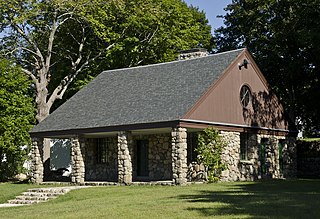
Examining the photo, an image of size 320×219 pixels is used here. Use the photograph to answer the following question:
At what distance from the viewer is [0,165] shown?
3148 centimetres

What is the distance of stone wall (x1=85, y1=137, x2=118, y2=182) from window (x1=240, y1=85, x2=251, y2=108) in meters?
6.38

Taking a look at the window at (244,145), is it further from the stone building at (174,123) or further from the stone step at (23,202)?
the stone step at (23,202)

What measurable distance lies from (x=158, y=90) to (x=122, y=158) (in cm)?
361

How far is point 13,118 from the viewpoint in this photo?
1194 inches

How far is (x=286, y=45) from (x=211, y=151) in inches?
480

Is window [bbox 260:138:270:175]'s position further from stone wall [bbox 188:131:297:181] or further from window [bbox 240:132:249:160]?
window [bbox 240:132:249:160]

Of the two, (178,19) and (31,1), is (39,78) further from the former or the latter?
(178,19)

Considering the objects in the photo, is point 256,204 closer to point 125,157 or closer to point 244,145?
point 125,157

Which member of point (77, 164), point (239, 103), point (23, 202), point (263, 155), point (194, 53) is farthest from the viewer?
point (194, 53)

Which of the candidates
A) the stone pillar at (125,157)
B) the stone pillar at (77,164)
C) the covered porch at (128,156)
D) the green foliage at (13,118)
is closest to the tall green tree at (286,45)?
the covered porch at (128,156)

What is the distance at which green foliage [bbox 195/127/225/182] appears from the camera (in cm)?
2261

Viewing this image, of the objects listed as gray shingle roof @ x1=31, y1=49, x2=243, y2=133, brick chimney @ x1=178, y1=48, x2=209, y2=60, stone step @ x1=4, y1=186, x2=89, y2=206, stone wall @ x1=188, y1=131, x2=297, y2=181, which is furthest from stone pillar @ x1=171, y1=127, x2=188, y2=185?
brick chimney @ x1=178, y1=48, x2=209, y2=60

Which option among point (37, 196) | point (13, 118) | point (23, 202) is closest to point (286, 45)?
point (13, 118)

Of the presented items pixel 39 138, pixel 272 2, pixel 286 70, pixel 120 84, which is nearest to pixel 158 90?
pixel 120 84
